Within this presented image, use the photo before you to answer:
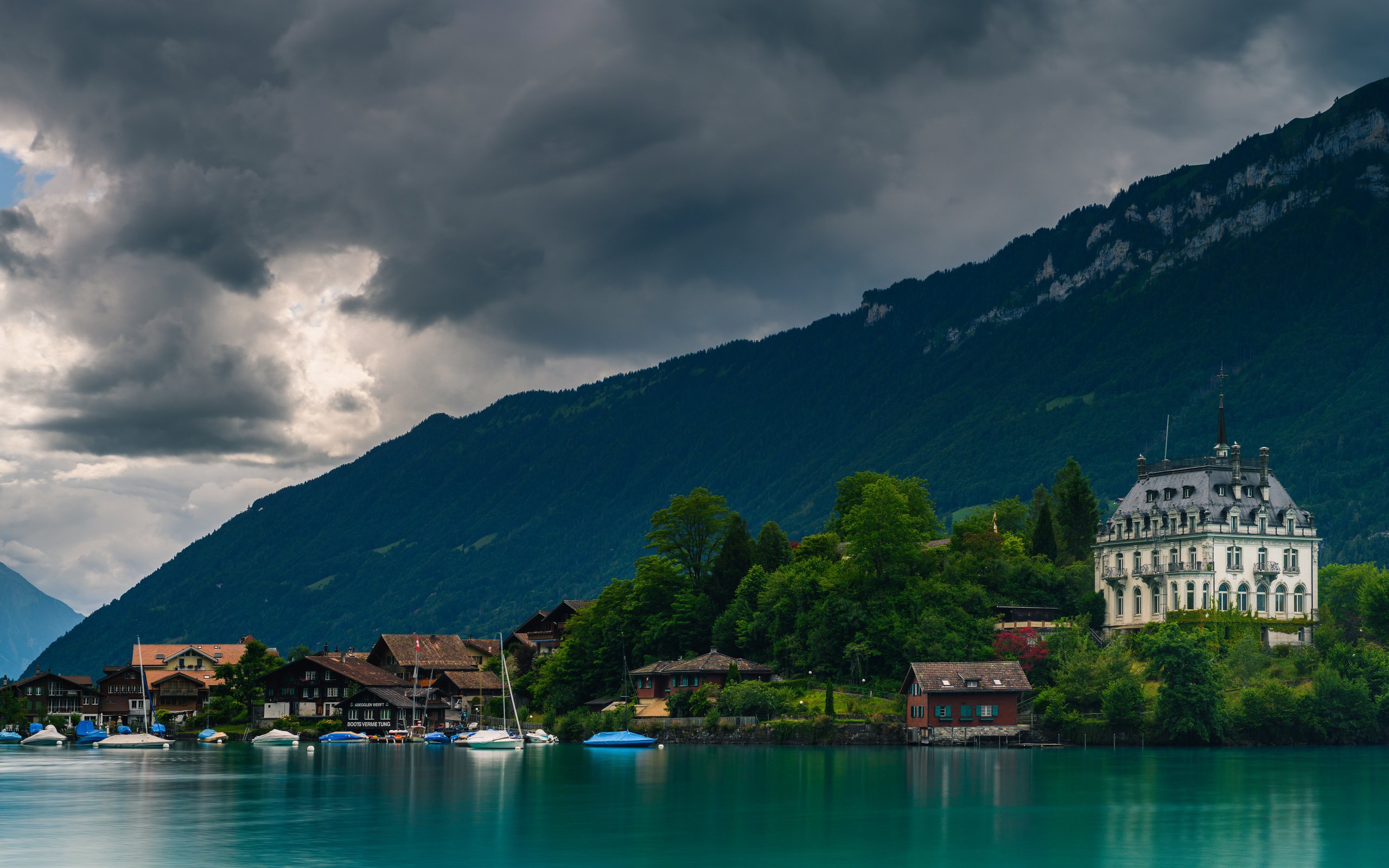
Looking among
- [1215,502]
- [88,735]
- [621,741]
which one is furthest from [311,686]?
[1215,502]

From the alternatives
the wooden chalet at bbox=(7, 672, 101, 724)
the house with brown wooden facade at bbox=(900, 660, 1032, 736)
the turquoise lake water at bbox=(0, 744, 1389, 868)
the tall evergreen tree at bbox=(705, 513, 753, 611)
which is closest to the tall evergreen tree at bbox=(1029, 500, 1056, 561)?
the tall evergreen tree at bbox=(705, 513, 753, 611)

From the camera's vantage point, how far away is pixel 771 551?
15012cm

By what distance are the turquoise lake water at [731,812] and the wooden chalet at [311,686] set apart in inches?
2290

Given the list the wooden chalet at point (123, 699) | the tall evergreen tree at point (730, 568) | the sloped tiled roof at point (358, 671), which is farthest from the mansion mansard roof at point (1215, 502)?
the wooden chalet at point (123, 699)

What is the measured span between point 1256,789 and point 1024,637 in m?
47.1

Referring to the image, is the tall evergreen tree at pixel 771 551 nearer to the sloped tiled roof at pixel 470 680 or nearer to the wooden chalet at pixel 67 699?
the sloped tiled roof at pixel 470 680

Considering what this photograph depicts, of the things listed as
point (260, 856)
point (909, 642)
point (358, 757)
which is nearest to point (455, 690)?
point (358, 757)

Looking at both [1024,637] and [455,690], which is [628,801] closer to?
[1024,637]

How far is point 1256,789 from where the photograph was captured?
79625 millimetres

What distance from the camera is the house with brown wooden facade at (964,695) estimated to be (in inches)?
4638

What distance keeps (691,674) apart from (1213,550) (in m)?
46.4

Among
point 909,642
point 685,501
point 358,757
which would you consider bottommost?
point 358,757

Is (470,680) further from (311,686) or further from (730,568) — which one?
(730,568)

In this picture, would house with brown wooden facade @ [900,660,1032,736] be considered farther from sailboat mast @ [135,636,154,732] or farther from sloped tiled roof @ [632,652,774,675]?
→ sailboat mast @ [135,636,154,732]
